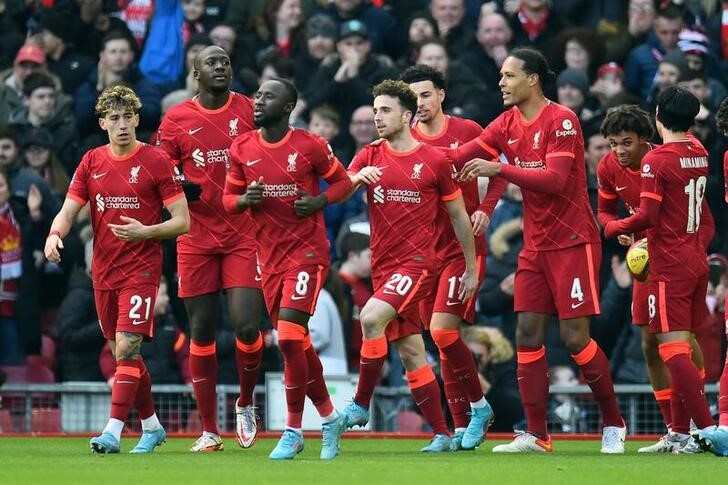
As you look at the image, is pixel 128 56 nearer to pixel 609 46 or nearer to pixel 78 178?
pixel 609 46

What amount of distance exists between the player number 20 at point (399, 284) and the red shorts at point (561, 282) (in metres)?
0.88

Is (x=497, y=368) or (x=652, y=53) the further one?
(x=652, y=53)

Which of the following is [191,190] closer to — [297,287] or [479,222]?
[297,287]

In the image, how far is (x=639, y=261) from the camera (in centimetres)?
1370

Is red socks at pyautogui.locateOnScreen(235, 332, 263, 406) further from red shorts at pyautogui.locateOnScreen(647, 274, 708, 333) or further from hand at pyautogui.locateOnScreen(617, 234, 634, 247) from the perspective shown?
red shorts at pyautogui.locateOnScreen(647, 274, 708, 333)

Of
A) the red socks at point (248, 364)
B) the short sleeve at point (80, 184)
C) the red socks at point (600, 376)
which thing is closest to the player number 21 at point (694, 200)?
the red socks at point (600, 376)

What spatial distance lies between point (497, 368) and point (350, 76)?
14.3 feet

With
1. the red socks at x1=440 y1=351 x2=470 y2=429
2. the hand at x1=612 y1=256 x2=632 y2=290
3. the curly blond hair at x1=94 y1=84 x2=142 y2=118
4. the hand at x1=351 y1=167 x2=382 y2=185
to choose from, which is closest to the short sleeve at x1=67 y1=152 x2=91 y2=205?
the curly blond hair at x1=94 y1=84 x2=142 y2=118

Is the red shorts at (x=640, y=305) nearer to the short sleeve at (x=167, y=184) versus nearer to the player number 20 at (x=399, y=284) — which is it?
the player number 20 at (x=399, y=284)

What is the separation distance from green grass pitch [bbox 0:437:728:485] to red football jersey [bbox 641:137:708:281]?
1333 mm

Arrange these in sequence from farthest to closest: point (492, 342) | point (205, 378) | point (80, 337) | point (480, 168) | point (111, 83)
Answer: point (111, 83)
point (80, 337)
point (492, 342)
point (205, 378)
point (480, 168)

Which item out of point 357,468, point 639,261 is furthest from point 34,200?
Result: point 357,468

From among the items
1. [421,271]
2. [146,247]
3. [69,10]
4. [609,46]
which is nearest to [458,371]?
[421,271]

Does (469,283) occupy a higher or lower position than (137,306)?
higher
